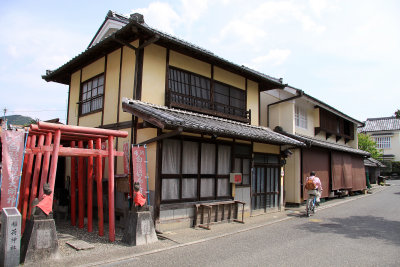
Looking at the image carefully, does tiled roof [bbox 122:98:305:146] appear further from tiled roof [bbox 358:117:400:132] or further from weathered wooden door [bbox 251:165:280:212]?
tiled roof [bbox 358:117:400:132]

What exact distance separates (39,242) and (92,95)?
759 centimetres

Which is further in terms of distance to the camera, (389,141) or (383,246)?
(389,141)

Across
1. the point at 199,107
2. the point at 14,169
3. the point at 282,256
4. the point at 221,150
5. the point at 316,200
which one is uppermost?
the point at 199,107

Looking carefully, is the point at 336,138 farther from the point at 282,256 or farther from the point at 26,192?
the point at 26,192

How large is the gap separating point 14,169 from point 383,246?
396 inches

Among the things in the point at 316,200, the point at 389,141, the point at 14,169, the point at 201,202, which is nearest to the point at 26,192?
the point at 14,169

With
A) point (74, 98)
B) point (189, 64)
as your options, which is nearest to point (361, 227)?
point (189, 64)

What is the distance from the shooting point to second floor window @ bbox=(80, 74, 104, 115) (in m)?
11.8

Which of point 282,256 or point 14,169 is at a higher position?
point 14,169

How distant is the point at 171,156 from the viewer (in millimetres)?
9500

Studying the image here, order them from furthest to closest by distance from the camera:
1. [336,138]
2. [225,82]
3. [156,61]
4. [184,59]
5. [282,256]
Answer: [336,138] < [225,82] < [184,59] < [156,61] < [282,256]

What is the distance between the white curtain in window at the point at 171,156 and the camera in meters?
9.31

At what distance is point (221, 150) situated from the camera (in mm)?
11258

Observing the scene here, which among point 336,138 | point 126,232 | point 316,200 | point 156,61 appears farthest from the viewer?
point 336,138
